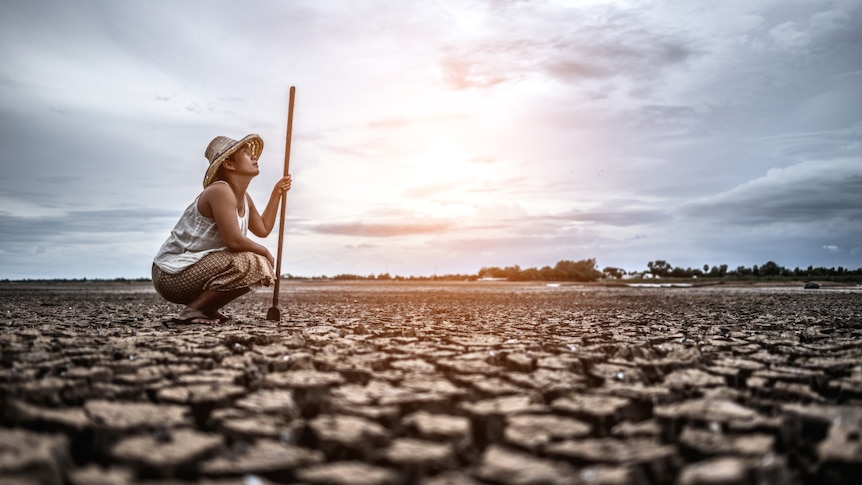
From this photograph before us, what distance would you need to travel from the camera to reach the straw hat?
4.64 m

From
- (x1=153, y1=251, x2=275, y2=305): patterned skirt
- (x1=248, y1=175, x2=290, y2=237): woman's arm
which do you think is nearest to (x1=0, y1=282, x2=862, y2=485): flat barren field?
(x1=153, y1=251, x2=275, y2=305): patterned skirt

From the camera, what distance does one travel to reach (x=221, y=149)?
4719 mm

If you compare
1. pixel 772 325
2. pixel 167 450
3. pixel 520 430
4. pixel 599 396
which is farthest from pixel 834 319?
pixel 167 450

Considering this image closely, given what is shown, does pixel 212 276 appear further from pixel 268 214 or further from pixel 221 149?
pixel 221 149

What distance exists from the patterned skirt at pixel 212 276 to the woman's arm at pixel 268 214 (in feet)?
1.97


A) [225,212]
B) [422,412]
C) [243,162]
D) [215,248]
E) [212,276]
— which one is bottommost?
[422,412]

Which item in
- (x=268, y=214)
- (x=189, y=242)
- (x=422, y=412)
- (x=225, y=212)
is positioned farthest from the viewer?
(x=268, y=214)

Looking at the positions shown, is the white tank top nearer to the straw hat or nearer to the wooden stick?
the straw hat

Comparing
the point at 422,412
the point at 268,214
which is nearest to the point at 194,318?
the point at 268,214

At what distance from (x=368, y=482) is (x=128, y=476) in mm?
634

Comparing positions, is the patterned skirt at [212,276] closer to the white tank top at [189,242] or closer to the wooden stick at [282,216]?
the white tank top at [189,242]

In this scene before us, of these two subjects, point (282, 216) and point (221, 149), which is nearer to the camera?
point (221, 149)

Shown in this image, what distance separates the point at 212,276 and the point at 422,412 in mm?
3296

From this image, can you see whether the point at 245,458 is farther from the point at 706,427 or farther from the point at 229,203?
the point at 229,203
